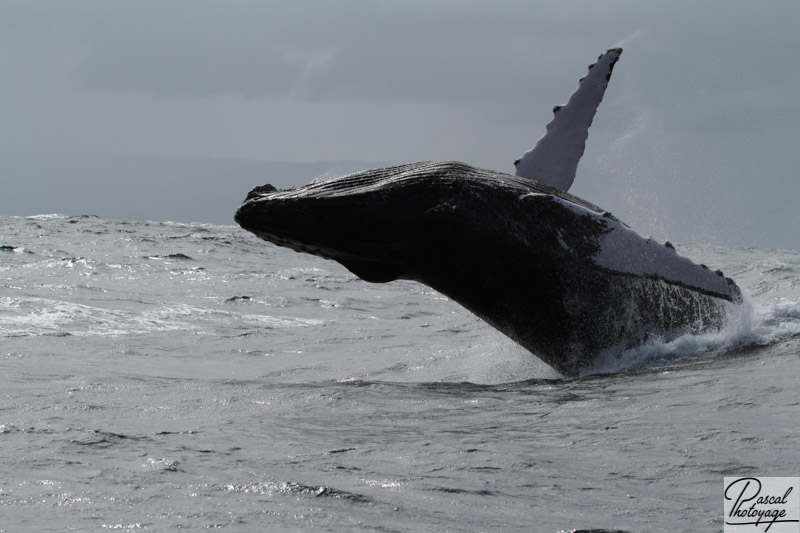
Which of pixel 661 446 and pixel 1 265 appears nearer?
pixel 661 446

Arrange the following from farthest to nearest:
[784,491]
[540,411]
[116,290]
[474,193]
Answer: [116,290] < [474,193] < [540,411] < [784,491]

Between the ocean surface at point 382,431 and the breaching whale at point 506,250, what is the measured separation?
1.03ft

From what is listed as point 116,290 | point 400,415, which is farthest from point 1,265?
point 400,415

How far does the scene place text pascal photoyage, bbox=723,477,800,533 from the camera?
325cm

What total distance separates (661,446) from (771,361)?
257 centimetres

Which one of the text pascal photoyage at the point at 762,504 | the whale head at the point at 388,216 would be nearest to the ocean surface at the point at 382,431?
the text pascal photoyage at the point at 762,504

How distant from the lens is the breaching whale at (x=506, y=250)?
684 cm

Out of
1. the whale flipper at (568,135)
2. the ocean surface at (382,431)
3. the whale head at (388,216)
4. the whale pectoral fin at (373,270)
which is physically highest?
the whale flipper at (568,135)

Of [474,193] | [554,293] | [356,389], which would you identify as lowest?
[356,389]

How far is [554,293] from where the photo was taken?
280 inches

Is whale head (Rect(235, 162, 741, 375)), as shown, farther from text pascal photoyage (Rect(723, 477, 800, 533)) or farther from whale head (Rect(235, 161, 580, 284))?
text pascal photoyage (Rect(723, 477, 800, 533))

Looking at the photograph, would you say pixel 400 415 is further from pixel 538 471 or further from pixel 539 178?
pixel 539 178

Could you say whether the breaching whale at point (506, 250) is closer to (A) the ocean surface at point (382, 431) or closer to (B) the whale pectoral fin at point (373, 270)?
(B) the whale pectoral fin at point (373, 270)

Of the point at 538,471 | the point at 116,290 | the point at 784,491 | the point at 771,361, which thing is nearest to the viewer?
the point at 784,491
